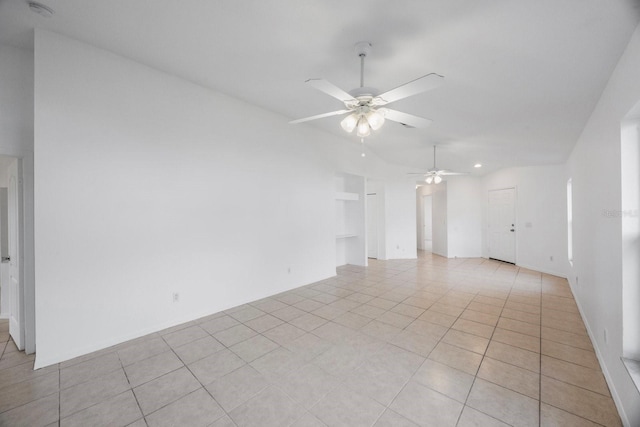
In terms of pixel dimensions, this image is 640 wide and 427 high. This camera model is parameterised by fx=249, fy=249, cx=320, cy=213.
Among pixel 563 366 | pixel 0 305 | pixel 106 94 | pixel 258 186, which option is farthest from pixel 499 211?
pixel 0 305

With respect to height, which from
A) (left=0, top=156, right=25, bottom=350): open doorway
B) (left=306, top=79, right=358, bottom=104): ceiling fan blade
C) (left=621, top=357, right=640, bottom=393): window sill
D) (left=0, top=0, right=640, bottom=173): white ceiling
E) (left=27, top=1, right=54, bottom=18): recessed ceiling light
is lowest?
(left=621, top=357, right=640, bottom=393): window sill

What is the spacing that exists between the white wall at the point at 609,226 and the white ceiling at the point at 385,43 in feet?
0.86

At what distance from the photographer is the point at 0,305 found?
3.37 metres

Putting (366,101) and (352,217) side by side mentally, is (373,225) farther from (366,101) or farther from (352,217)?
(366,101)

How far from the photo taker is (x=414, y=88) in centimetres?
182

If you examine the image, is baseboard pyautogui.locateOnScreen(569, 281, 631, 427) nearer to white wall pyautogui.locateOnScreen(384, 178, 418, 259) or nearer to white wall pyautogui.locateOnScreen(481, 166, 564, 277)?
white wall pyautogui.locateOnScreen(481, 166, 564, 277)

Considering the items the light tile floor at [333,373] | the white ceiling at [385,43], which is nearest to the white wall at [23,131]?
the white ceiling at [385,43]

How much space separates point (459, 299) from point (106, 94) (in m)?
5.46

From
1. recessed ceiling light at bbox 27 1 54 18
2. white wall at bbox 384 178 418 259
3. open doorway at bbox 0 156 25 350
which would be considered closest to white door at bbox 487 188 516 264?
white wall at bbox 384 178 418 259

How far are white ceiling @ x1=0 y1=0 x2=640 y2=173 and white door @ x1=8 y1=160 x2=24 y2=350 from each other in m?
1.42

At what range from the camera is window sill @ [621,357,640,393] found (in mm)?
1544

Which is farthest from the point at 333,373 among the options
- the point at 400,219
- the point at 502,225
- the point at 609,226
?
the point at 502,225

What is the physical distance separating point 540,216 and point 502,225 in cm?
114

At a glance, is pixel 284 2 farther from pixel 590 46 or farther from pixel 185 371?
pixel 185 371
